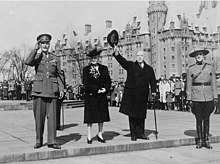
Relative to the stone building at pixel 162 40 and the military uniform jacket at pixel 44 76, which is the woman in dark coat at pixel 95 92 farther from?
the stone building at pixel 162 40

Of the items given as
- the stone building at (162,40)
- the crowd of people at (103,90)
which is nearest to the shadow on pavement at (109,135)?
the crowd of people at (103,90)

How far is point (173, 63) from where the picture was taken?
91438 mm

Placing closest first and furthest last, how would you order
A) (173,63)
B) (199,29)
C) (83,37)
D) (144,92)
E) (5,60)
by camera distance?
(144,92) → (5,60) → (173,63) → (199,29) → (83,37)

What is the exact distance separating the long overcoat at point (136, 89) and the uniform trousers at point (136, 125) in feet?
0.64

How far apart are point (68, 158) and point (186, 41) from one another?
9038 centimetres

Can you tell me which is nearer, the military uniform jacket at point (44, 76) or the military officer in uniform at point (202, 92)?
the military uniform jacket at point (44, 76)

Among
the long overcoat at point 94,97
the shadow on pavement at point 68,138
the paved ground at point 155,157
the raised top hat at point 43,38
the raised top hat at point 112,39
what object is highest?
the raised top hat at point 112,39

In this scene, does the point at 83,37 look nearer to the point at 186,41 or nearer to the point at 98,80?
the point at 186,41

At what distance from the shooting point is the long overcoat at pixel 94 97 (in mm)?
7066

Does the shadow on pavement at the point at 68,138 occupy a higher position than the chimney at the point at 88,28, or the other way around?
the chimney at the point at 88,28

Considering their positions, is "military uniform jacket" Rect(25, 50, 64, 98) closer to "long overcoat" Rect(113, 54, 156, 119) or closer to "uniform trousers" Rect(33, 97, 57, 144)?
"uniform trousers" Rect(33, 97, 57, 144)

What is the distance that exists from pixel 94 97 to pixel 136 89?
40.9 inches

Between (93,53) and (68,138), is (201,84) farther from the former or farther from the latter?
(68,138)

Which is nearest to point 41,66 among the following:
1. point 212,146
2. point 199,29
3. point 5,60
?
point 212,146
